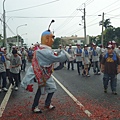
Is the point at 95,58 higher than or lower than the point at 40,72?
lower

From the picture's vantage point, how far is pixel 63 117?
5.93 m

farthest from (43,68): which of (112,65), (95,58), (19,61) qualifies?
(95,58)

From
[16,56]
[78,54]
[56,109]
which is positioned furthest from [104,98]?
[78,54]

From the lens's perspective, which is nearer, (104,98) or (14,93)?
(104,98)

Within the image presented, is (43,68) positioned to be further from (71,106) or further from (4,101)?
(4,101)

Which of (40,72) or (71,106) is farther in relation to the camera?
(71,106)

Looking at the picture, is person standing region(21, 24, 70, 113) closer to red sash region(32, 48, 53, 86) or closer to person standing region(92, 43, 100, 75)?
red sash region(32, 48, 53, 86)

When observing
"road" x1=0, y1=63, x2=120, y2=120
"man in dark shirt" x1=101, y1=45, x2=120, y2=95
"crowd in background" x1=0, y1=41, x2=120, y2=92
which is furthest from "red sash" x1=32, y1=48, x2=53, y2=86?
"man in dark shirt" x1=101, y1=45, x2=120, y2=95

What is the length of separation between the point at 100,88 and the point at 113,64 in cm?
146

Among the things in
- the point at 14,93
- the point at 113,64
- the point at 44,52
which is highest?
the point at 44,52

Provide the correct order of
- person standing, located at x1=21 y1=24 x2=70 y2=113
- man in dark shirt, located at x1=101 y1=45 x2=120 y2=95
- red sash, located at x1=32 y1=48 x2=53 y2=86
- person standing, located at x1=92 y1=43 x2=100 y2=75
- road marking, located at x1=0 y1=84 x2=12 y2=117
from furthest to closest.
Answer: person standing, located at x1=92 y1=43 x2=100 y2=75
man in dark shirt, located at x1=101 y1=45 x2=120 y2=95
road marking, located at x1=0 y1=84 x2=12 y2=117
red sash, located at x1=32 y1=48 x2=53 y2=86
person standing, located at x1=21 y1=24 x2=70 y2=113

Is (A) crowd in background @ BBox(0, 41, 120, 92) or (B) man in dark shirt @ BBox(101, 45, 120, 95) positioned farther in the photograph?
(A) crowd in background @ BBox(0, 41, 120, 92)

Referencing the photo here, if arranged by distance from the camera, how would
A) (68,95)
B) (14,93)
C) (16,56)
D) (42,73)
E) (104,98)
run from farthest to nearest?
1. (16,56)
2. (14,93)
3. (68,95)
4. (104,98)
5. (42,73)

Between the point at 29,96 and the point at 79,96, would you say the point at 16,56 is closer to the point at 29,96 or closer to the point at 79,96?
the point at 29,96
